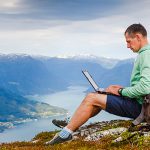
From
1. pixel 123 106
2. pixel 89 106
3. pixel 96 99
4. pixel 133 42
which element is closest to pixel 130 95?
pixel 123 106

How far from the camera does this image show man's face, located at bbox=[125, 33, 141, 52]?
11.2 metres

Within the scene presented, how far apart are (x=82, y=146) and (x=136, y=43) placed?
3.81 metres

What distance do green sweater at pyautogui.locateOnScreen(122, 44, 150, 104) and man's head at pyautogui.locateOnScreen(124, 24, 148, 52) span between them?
157 mm

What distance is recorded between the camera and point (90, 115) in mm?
12078

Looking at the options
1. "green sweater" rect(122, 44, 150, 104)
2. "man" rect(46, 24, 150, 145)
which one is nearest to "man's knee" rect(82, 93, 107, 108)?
"man" rect(46, 24, 150, 145)

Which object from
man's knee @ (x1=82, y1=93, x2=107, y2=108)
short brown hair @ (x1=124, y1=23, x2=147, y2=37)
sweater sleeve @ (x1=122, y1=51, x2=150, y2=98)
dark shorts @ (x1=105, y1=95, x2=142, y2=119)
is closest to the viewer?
sweater sleeve @ (x1=122, y1=51, x2=150, y2=98)

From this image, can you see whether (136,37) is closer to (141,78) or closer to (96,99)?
(141,78)

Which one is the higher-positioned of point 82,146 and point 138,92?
point 138,92

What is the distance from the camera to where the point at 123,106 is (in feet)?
38.2

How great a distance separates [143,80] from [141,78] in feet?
0.28

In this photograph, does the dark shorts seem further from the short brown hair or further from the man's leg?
Answer: the short brown hair

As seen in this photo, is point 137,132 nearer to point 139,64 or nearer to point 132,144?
point 132,144

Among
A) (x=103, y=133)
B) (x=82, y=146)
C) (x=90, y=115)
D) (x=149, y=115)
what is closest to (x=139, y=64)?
(x=149, y=115)

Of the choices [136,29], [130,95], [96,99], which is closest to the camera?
[136,29]
